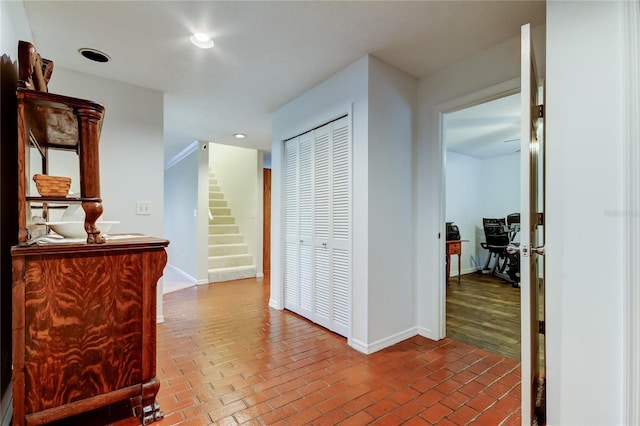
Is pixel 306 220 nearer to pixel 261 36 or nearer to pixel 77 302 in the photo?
pixel 261 36

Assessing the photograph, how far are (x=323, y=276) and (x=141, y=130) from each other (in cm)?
229

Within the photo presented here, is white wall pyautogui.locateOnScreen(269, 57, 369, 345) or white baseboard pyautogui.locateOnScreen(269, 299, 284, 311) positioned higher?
white wall pyautogui.locateOnScreen(269, 57, 369, 345)

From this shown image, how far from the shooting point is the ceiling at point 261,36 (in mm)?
1801

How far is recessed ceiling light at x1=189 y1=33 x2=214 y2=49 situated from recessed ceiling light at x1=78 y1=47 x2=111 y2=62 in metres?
0.79

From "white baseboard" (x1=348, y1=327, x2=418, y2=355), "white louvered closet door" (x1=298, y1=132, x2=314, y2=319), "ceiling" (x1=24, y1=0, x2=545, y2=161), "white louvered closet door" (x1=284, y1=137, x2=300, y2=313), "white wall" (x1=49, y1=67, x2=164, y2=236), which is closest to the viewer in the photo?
"ceiling" (x1=24, y1=0, x2=545, y2=161)

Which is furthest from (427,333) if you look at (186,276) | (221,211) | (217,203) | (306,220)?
(217,203)

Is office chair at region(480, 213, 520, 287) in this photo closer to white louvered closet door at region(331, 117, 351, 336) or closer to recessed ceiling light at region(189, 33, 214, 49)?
white louvered closet door at region(331, 117, 351, 336)

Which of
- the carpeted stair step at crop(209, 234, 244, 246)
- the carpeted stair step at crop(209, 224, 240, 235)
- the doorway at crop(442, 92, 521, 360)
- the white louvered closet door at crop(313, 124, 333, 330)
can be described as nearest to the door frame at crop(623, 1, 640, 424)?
the doorway at crop(442, 92, 521, 360)

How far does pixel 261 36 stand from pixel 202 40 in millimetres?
431

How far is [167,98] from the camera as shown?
3.19 m

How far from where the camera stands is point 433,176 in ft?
8.68

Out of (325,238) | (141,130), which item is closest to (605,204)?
(325,238)

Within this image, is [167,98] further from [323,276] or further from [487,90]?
[487,90]

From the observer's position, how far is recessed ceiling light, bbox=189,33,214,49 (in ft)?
6.79
